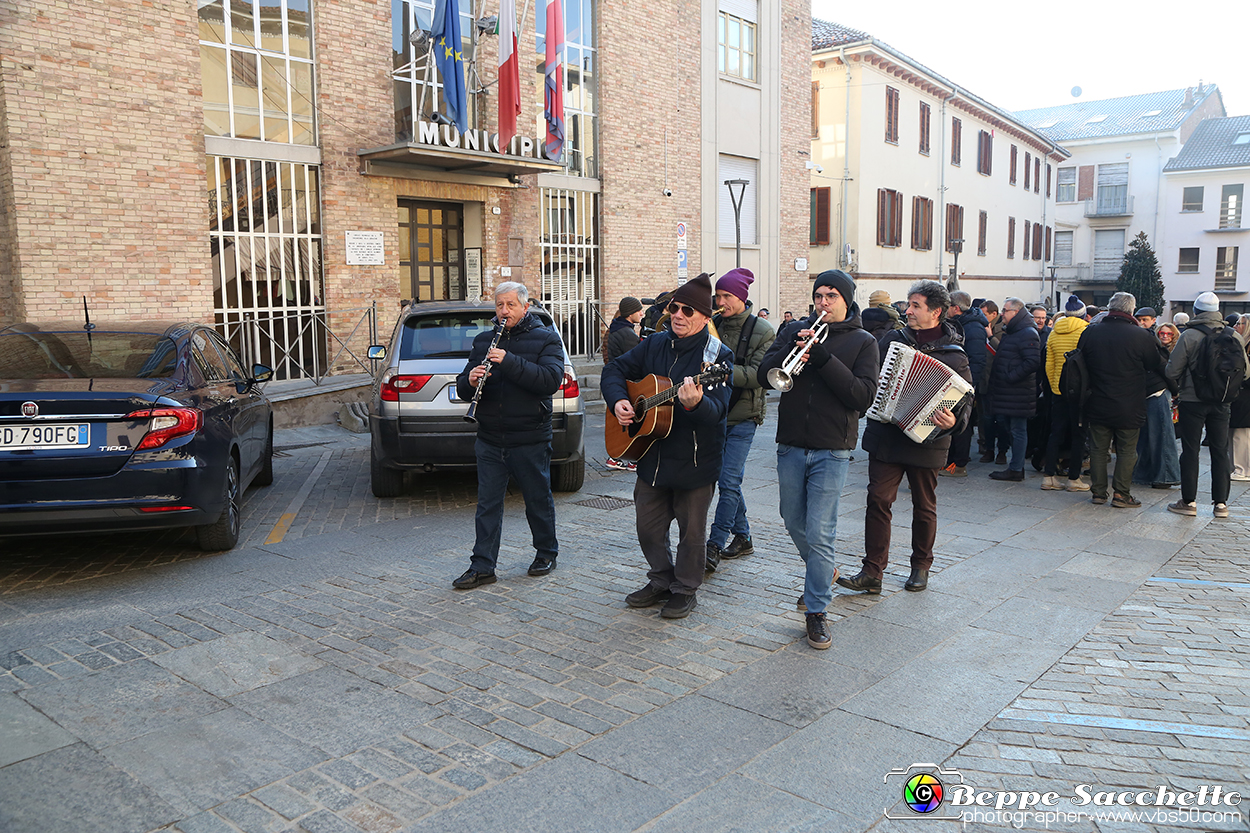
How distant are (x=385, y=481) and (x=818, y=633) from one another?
484 centimetres

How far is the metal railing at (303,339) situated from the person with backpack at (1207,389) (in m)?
10.2

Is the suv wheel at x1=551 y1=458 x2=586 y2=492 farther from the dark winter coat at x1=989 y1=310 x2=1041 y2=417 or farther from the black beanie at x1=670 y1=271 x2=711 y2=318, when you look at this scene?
the dark winter coat at x1=989 y1=310 x2=1041 y2=417

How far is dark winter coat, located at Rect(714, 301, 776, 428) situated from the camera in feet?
20.2

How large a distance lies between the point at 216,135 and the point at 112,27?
1.85m

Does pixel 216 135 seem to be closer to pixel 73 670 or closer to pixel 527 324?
pixel 527 324

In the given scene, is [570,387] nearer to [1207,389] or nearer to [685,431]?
[685,431]

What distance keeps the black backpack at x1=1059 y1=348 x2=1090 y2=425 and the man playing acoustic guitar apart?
4.88 m

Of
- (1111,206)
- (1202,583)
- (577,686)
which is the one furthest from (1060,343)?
(1111,206)

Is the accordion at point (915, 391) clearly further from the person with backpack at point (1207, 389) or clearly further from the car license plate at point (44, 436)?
the car license plate at point (44, 436)

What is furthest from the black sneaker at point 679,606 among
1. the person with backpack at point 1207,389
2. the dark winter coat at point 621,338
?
the person with backpack at point 1207,389

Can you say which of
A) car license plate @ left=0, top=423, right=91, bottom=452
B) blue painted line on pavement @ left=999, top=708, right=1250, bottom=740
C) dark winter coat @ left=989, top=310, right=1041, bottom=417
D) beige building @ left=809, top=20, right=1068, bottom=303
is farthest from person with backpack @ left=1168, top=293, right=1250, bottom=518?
Answer: beige building @ left=809, top=20, right=1068, bottom=303

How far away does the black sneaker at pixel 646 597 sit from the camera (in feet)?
17.7

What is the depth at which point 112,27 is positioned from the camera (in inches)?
463

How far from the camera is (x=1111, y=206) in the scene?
51812mm
